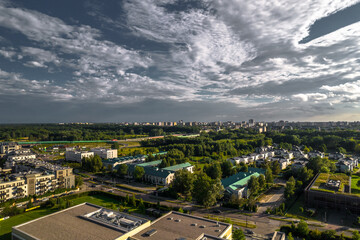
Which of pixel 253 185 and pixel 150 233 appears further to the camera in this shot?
pixel 253 185

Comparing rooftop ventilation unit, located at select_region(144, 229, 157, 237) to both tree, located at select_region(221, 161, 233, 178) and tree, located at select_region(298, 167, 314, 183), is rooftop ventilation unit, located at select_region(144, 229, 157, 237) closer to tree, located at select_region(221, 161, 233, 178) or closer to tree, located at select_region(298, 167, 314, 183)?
tree, located at select_region(221, 161, 233, 178)

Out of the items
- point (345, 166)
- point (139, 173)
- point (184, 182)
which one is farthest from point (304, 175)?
point (139, 173)

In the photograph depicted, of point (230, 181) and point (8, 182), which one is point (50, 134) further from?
point (230, 181)

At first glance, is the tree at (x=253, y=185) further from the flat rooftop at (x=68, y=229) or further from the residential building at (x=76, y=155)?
the residential building at (x=76, y=155)

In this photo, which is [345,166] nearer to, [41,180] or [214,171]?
[214,171]

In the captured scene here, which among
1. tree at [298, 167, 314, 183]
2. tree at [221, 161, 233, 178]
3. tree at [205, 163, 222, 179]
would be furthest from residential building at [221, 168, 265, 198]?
tree at [298, 167, 314, 183]

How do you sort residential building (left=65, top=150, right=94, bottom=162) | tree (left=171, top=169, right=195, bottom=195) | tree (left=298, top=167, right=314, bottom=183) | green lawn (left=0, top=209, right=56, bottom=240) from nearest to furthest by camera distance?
1. green lawn (left=0, top=209, right=56, bottom=240)
2. tree (left=171, top=169, right=195, bottom=195)
3. tree (left=298, top=167, right=314, bottom=183)
4. residential building (left=65, top=150, right=94, bottom=162)
